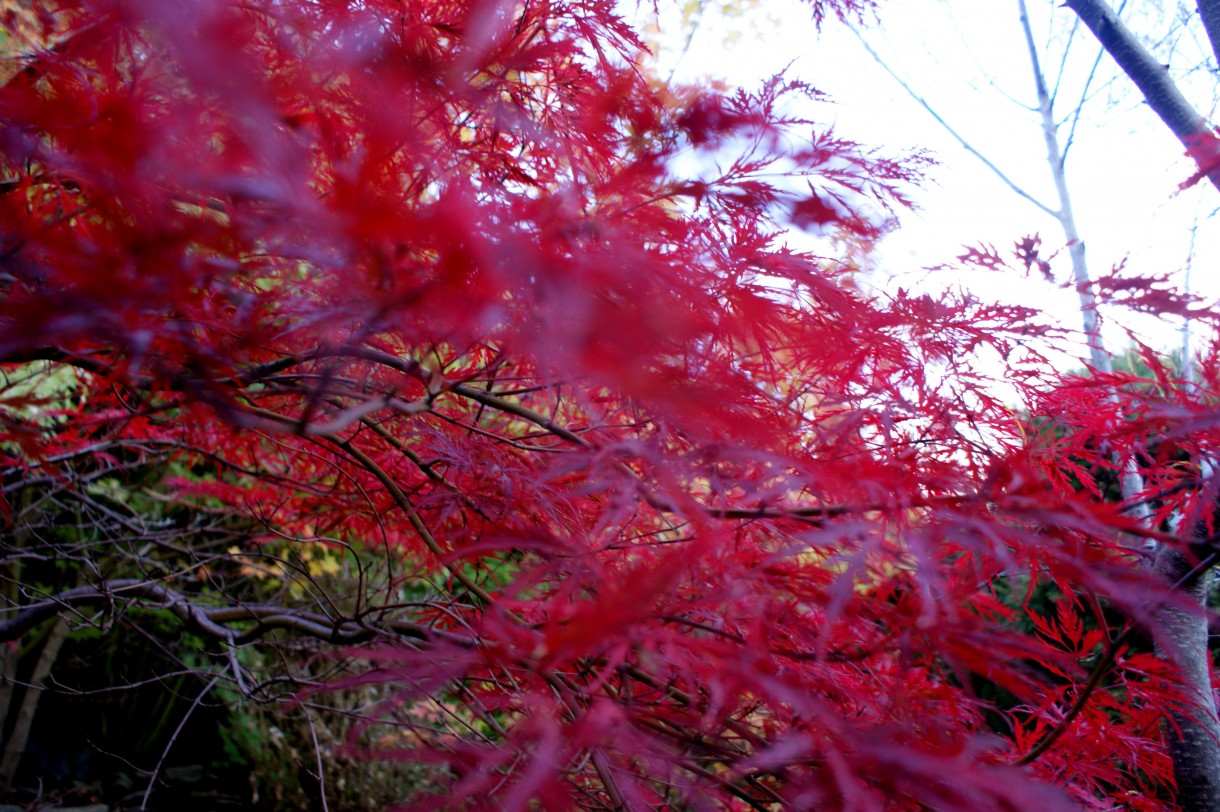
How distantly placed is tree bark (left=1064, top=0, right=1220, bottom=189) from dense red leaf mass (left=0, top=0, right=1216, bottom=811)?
690 mm

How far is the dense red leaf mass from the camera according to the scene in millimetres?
859

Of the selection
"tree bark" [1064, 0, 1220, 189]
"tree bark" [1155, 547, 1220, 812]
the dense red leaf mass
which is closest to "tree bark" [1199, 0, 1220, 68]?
"tree bark" [1064, 0, 1220, 189]

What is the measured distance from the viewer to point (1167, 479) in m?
1.58

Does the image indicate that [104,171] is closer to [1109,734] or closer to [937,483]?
[937,483]

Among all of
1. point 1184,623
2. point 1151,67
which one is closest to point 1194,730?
point 1184,623

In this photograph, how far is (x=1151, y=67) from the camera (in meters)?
2.01

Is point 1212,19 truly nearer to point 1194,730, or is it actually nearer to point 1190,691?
point 1190,691

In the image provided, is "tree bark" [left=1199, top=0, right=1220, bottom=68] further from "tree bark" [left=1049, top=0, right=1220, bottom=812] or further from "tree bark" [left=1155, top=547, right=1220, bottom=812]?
"tree bark" [left=1155, top=547, right=1220, bottom=812]

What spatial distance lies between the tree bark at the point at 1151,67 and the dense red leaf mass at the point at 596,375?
2.26 feet

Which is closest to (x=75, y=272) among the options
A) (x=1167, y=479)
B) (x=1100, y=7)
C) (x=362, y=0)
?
(x=362, y=0)

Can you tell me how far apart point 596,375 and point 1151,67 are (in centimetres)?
199

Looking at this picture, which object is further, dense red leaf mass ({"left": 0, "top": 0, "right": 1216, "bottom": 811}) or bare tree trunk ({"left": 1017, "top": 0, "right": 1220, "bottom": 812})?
bare tree trunk ({"left": 1017, "top": 0, "right": 1220, "bottom": 812})

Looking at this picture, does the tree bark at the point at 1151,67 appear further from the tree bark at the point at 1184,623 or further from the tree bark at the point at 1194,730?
the tree bark at the point at 1194,730

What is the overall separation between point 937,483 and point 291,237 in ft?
3.53
